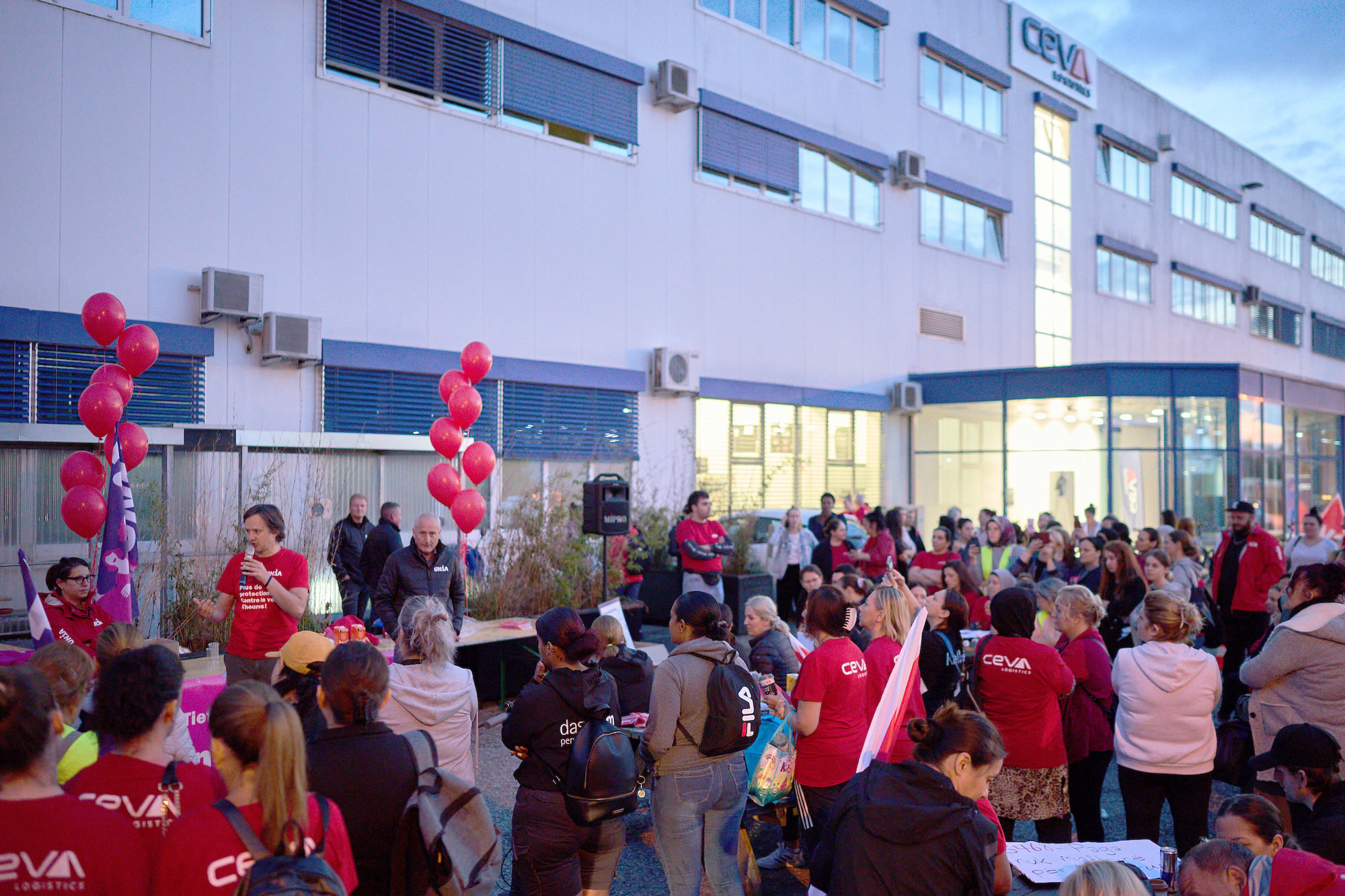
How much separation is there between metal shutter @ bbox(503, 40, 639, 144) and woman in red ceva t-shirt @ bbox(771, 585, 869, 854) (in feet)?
34.3

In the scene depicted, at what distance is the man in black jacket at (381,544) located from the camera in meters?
8.34

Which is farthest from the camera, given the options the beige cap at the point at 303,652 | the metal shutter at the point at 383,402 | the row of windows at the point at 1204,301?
the row of windows at the point at 1204,301

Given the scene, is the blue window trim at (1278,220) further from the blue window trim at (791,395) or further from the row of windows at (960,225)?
the blue window trim at (791,395)

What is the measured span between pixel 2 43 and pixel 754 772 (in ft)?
31.4

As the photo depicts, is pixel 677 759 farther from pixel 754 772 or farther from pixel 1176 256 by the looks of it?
pixel 1176 256

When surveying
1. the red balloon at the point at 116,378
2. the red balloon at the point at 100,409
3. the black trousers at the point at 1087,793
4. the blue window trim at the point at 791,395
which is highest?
the blue window trim at the point at 791,395

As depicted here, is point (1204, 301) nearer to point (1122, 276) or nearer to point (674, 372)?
point (1122, 276)

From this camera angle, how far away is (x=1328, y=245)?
36.4m

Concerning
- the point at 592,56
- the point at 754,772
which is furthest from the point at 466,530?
the point at 592,56

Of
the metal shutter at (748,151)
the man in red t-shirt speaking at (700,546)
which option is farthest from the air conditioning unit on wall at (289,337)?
the metal shutter at (748,151)

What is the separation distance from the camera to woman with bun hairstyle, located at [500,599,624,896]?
3.48 meters

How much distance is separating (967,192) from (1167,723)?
57.5 ft

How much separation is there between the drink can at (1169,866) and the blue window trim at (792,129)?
13.6 meters

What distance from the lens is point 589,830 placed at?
11.6 ft
